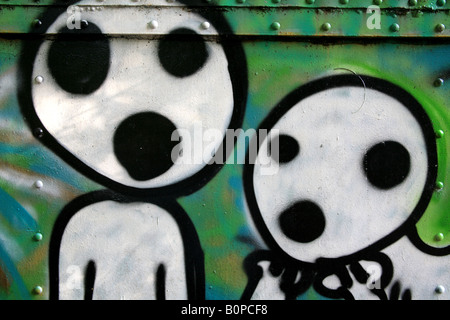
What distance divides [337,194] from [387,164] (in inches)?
7.5

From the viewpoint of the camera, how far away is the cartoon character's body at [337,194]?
5.02 ft

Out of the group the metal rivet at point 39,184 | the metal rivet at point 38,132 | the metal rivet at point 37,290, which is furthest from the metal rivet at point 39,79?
the metal rivet at point 37,290

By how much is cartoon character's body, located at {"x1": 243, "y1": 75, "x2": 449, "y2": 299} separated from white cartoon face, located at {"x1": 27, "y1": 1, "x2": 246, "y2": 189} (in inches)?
8.7

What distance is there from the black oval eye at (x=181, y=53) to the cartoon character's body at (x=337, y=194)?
0.29m

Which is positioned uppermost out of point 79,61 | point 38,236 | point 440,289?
point 79,61

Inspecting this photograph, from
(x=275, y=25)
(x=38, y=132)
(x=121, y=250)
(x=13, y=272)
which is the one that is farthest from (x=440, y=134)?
(x=13, y=272)

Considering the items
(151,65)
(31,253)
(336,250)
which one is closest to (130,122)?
(151,65)

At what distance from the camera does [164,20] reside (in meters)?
1.50

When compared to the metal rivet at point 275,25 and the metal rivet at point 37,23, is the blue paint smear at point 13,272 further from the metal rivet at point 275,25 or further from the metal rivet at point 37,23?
the metal rivet at point 275,25

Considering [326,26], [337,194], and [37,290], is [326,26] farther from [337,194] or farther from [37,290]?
[37,290]

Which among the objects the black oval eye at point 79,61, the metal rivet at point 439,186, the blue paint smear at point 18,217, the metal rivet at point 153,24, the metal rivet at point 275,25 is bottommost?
the blue paint smear at point 18,217

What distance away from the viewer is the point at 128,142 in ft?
4.99

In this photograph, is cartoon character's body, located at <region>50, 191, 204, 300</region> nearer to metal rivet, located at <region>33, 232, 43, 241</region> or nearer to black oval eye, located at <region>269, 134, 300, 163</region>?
metal rivet, located at <region>33, 232, 43, 241</region>
